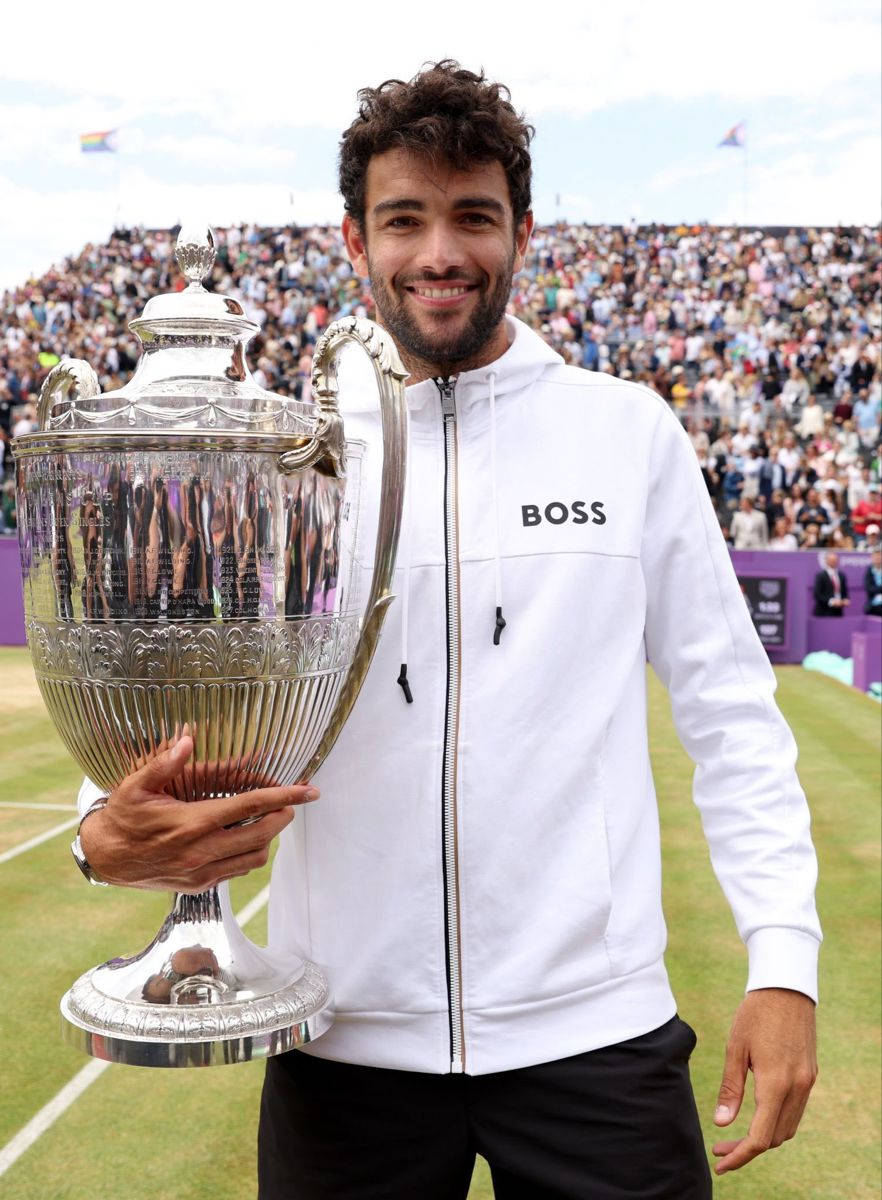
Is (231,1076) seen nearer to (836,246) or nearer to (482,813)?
(482,813)

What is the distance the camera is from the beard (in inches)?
62.8

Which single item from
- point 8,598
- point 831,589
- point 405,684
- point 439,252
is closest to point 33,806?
point 405,684

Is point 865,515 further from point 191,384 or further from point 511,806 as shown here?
point 191,384

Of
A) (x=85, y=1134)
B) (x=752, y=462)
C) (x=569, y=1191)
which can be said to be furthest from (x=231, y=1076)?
(x=752, y=462)

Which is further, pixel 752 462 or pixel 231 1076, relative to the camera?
pixel 752 462

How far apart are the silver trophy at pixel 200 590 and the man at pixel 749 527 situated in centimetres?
1175

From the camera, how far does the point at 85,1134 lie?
10.3ft

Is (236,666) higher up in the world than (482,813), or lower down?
higher up

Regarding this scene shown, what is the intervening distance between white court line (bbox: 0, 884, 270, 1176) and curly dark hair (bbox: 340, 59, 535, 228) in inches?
81.5

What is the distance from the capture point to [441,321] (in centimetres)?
159

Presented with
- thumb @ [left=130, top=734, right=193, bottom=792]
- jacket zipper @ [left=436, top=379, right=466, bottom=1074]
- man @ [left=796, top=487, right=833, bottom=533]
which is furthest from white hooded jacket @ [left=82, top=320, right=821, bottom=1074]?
man @ [left=796, top=487, right=833, bottom=533]

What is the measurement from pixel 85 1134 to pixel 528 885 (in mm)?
2064

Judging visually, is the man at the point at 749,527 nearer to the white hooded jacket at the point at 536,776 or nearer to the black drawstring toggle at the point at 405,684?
the white hooded jacket at the point at 536,776

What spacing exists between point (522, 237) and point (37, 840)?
456 centimetres
